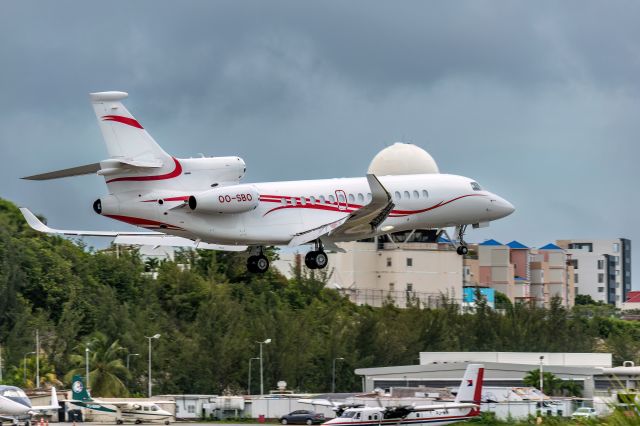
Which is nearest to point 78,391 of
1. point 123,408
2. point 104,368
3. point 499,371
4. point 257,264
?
point 123,408

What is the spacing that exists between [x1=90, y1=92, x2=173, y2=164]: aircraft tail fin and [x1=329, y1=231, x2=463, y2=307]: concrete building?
95.3 m

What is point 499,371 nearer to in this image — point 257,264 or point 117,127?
point 257,264

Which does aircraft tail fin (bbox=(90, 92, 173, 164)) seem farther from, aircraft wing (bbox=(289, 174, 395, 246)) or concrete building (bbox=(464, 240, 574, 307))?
concrete building (bbox=(464, 240, 574, 307))

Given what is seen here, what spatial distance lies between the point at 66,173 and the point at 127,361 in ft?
134

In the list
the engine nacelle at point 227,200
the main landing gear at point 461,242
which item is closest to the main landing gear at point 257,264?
the engine nacelle at point 227,200

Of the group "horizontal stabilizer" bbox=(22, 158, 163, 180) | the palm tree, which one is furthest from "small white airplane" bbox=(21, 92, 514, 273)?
the palm tree

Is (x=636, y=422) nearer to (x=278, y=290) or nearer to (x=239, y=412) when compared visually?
(x=239, y=412)

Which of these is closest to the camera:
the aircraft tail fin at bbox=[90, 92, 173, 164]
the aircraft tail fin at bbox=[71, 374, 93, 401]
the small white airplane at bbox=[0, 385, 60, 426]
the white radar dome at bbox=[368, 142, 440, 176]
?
the aircraft tail fin at bbox=[90, 92, 173, 164]

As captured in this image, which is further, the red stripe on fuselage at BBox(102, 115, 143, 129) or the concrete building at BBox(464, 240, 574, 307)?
the concrete building at BBox(464, 240, 574, 307)

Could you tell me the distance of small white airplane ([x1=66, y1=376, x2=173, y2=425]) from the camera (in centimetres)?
6506

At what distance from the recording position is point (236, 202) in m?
49.2

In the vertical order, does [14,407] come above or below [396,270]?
below

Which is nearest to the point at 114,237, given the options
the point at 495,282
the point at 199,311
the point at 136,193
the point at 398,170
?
the point at 136,193

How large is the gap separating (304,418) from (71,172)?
1029 inches
